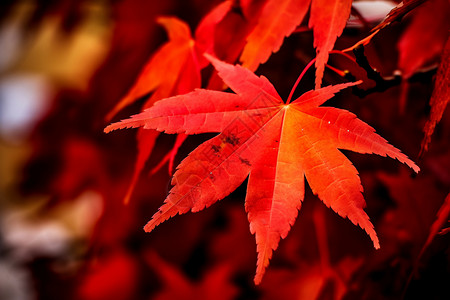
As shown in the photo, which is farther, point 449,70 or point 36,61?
point 36,61

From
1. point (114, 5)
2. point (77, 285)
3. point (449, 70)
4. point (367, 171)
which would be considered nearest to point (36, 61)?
point (114, 5)

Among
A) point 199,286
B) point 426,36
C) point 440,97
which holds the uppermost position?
point 440,97

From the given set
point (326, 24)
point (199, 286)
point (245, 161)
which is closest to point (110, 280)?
point (199, 286)

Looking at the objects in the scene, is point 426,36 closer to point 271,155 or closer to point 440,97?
point 440,97

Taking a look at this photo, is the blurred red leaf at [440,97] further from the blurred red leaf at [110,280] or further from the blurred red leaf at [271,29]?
the blurred red leaf at [110,280]

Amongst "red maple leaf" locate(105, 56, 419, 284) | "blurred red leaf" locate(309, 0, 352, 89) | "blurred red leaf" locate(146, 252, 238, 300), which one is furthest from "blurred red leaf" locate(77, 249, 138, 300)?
"blurred red leaf" locate(309, 0, 352, 89)

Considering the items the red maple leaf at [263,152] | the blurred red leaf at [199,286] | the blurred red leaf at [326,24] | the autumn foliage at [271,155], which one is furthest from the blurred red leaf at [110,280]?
the blurred red leaf at [326,24]

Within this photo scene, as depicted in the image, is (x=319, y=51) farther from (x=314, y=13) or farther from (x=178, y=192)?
(x=178, y=192)
